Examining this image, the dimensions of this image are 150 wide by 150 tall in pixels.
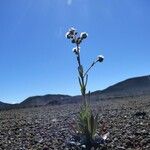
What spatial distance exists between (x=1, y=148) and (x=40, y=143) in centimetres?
99

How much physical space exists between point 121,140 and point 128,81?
60.7m

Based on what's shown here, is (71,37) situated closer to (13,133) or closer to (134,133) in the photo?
(134,133)

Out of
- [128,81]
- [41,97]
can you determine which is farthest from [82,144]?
[128,81]

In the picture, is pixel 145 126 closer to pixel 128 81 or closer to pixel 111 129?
pixel 111 129

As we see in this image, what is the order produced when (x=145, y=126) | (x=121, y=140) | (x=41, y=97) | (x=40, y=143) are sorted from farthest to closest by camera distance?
(x=41, y=97), (x=145, y=126), (x=40, y=143), (x=121, y=140)

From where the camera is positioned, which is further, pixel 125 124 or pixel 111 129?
pixel 125 124

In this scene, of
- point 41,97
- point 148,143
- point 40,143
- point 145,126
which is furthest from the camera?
point 41,97

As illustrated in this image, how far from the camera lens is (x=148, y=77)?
7112cm

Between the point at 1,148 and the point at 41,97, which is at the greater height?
the point at 41,97

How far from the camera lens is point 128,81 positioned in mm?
70312

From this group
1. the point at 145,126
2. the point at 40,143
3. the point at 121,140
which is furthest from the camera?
the point at 145,126

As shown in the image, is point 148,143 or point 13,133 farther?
point 13,133

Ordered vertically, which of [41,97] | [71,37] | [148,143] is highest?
[41,97]

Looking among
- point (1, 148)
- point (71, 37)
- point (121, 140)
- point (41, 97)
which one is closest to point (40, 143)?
point (1, 148)
